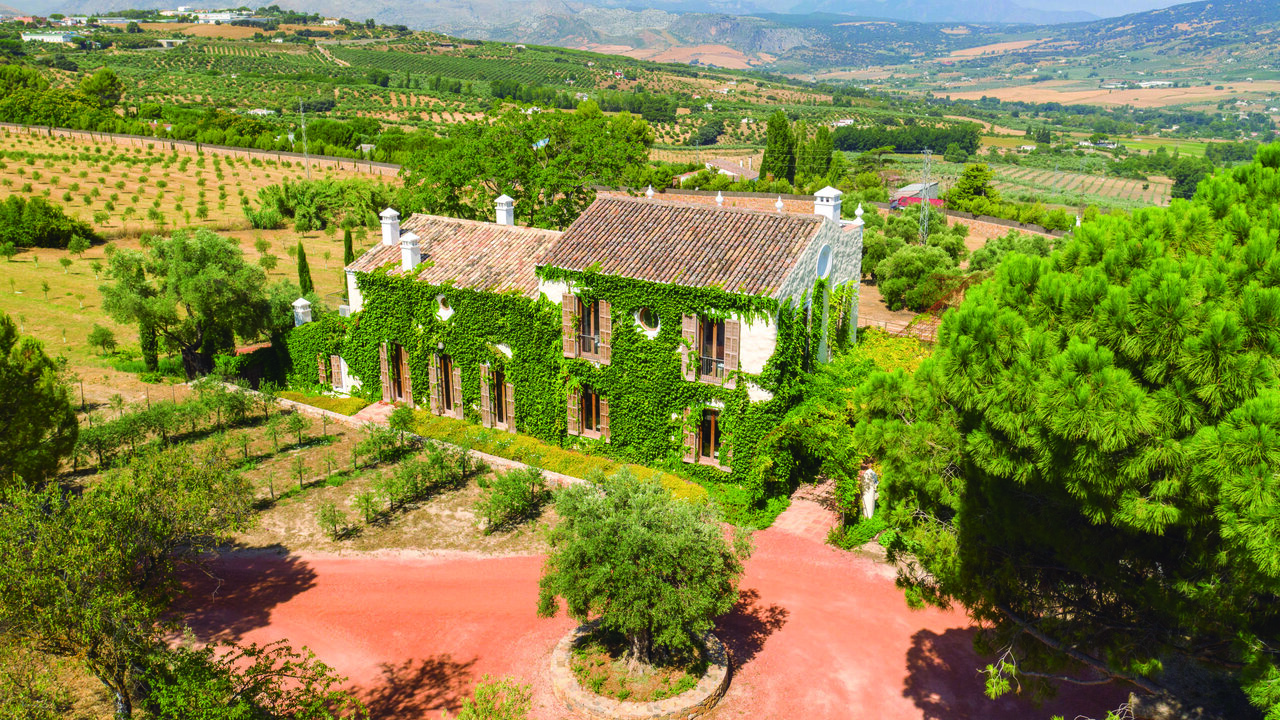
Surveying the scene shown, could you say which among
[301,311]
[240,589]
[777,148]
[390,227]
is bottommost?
[240,589]

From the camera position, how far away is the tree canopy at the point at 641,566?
17422 mm

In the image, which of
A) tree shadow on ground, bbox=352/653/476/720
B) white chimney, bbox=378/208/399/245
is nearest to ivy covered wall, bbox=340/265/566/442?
white chimney, bbox=378/208/399/245

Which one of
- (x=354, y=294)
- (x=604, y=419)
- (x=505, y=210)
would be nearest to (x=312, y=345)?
(x=354, y=294)

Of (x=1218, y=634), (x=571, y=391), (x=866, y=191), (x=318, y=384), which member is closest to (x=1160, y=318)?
(x=1218, y=634)

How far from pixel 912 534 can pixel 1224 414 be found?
5.39m

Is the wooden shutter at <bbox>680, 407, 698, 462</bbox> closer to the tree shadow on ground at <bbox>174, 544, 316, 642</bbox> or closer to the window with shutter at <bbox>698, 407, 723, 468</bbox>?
the window with shutter at <bbox>698, 407, 723, 468</bbox>

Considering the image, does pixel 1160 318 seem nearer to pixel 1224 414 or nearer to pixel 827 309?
pixel 1224 414

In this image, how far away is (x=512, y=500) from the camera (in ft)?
82.2

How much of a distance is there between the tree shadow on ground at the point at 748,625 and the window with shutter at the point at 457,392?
530 inches

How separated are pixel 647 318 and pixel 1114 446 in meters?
16.6

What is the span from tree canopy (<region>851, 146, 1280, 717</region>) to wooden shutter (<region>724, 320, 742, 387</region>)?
30.0ft

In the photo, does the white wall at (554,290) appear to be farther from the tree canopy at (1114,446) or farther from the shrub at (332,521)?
the tree canopy at (1114,446)

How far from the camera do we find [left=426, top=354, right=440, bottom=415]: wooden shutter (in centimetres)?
3138

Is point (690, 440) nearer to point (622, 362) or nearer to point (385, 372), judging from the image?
point (622, 362)
